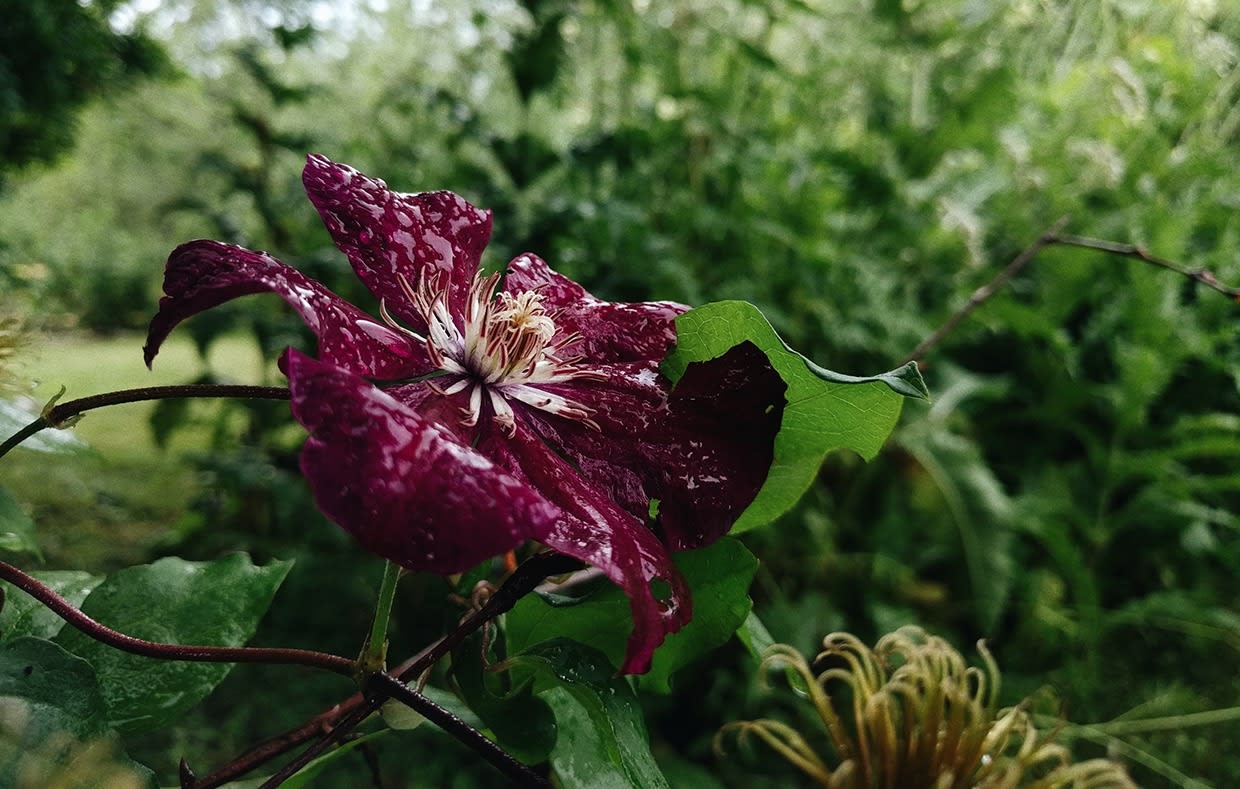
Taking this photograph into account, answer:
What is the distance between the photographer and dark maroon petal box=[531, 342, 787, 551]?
325mm

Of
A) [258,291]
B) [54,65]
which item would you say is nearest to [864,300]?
[54,65]

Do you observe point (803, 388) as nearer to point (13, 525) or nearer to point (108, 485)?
point (13, 525)

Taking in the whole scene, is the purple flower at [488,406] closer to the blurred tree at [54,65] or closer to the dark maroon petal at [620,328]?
the dark maroon petal at [620,328]

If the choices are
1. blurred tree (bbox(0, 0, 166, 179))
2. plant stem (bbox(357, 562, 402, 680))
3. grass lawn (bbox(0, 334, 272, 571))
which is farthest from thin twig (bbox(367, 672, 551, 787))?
grass lawn (bbox(0, 334, 272, 571))

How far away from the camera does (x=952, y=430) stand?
197 centimetres

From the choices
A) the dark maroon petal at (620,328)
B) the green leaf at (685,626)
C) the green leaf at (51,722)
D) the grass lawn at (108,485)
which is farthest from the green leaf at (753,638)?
the grass lawn at (108,485)

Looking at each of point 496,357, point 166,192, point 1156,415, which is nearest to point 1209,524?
point 1156,415

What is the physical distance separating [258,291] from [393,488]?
0.09m

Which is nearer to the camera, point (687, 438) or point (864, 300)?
point (687, 438)

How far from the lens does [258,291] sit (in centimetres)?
29

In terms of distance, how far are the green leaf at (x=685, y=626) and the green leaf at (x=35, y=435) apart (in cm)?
22

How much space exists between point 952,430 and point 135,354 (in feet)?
11.2

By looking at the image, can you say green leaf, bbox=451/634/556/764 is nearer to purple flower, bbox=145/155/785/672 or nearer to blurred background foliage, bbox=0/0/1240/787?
purple flower, bbox=145/155/785/672

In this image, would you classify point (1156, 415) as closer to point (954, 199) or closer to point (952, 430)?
point (952, 430)
